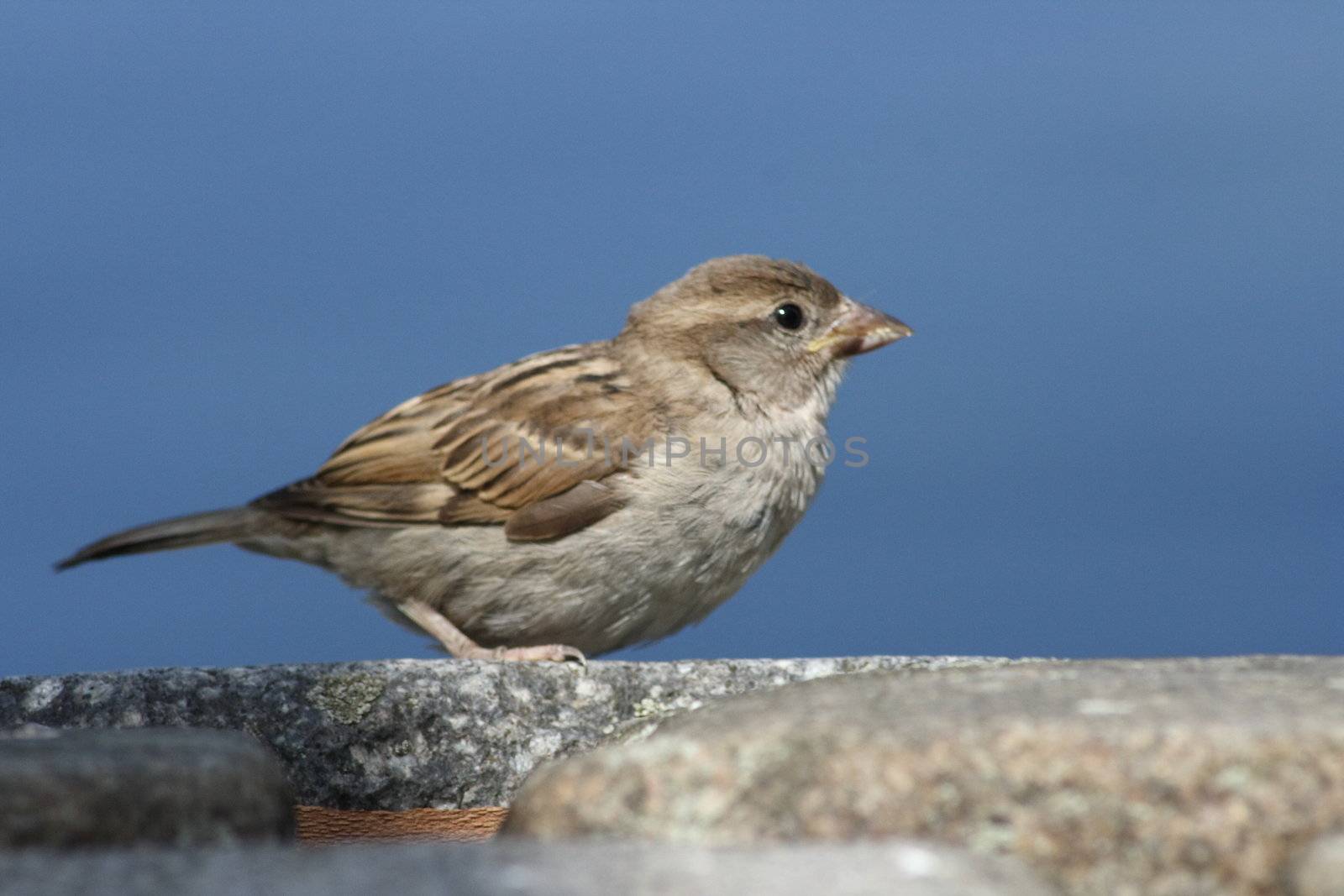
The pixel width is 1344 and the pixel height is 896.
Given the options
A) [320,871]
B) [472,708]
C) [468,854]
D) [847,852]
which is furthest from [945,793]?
[472,708]

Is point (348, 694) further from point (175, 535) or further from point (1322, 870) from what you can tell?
point (1322, 870)

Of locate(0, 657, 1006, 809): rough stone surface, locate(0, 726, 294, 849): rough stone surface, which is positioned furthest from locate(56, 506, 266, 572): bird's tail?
locate(0, 726, 294, 849): rough stone surface

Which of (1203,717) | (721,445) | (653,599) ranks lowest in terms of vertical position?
(1203,717)

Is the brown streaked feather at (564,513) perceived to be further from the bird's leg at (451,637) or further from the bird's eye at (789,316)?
the bird's eye at (789,316)

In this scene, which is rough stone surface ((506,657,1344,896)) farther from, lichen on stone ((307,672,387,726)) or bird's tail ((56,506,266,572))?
bird's tail ((56,506,266,572))

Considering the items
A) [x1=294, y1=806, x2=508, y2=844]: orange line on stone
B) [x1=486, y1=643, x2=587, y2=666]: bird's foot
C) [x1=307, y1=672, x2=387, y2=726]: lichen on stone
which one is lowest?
[x1=294, y1=806, x2=508, y2=844]: orange line on stone

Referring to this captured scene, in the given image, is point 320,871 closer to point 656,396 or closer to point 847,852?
point 847,852

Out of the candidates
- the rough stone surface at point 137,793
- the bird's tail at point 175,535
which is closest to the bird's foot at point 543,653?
the bird's tail at point 175,535
